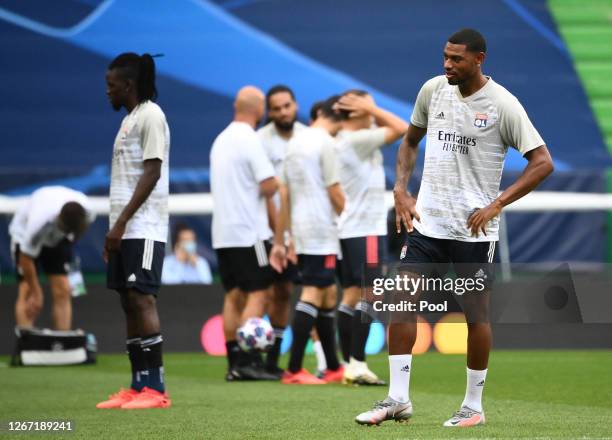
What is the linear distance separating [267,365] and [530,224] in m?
7.63

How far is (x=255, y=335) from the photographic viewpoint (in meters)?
10.2

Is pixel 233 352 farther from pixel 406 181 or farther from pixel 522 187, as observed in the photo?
pixel 522 187

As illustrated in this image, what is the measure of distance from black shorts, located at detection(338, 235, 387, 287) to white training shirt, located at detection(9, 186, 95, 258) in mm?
3281

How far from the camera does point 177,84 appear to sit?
68.4ft

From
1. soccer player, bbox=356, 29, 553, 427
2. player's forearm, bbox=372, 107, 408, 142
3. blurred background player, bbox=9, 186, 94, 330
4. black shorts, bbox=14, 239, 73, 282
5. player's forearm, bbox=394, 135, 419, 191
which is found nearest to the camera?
soccer player, bbox=356, 29, 553, 427

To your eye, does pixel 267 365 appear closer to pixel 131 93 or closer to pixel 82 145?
pixel 131 93

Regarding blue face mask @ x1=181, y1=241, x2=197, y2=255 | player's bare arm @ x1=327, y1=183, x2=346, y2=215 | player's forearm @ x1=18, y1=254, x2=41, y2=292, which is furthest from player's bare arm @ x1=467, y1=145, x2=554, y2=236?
blue face mask @ x1=181, y1=241, x2=197, y2=255

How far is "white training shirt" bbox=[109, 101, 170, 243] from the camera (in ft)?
26.4

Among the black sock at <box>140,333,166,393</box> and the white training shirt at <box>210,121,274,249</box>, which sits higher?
the white training shirt at <box>210,121,274,249</box>

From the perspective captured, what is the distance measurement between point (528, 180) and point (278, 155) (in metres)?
5.45

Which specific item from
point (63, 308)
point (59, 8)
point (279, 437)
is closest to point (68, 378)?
point (63, 308)

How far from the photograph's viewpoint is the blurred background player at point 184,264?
15.8 metres

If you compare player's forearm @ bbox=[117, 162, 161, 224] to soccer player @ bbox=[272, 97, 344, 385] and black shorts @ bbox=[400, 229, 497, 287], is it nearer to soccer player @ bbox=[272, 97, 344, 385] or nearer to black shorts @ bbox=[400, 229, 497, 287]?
black shorts @ bbox=[400, 229, 497, 287]

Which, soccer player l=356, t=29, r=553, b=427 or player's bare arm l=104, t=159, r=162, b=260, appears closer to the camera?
soccer player l=356, t=29, r=553, b=427
